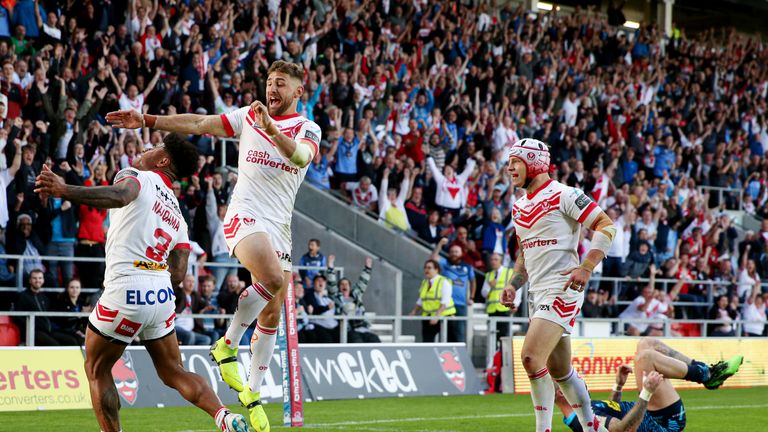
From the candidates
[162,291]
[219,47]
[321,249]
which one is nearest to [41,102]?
[219,47]

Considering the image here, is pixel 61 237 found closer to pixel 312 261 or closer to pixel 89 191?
pixel 312 261

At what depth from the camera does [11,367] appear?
1520 centimetres

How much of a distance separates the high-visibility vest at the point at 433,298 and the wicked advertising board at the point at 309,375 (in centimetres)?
84

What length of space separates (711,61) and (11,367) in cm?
2756

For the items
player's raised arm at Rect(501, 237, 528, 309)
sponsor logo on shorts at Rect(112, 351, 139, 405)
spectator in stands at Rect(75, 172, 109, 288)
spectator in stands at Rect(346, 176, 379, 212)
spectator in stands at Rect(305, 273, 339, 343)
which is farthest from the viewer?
spectator in stands at Rect(346, 176, 379, 212)

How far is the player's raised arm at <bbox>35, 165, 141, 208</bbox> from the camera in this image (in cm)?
780

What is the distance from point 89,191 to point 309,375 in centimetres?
1024

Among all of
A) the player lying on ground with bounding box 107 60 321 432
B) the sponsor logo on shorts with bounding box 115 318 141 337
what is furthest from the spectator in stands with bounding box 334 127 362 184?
the sponsor logo on shorts with bounding box 115 318 141 337

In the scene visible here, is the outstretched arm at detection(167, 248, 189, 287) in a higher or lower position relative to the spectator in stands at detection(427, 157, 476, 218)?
lower

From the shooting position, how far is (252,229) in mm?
10078

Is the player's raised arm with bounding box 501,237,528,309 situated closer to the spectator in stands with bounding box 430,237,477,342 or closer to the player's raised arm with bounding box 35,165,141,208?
the player's raised arm with bounding box 35,165,141,208

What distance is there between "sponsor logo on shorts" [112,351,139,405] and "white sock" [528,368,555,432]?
742 cm

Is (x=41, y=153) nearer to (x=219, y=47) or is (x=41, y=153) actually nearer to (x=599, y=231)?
(x=219, y=47)

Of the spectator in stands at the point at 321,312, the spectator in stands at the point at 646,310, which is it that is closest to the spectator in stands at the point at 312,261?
the spectator in stands at the point at 321,312
